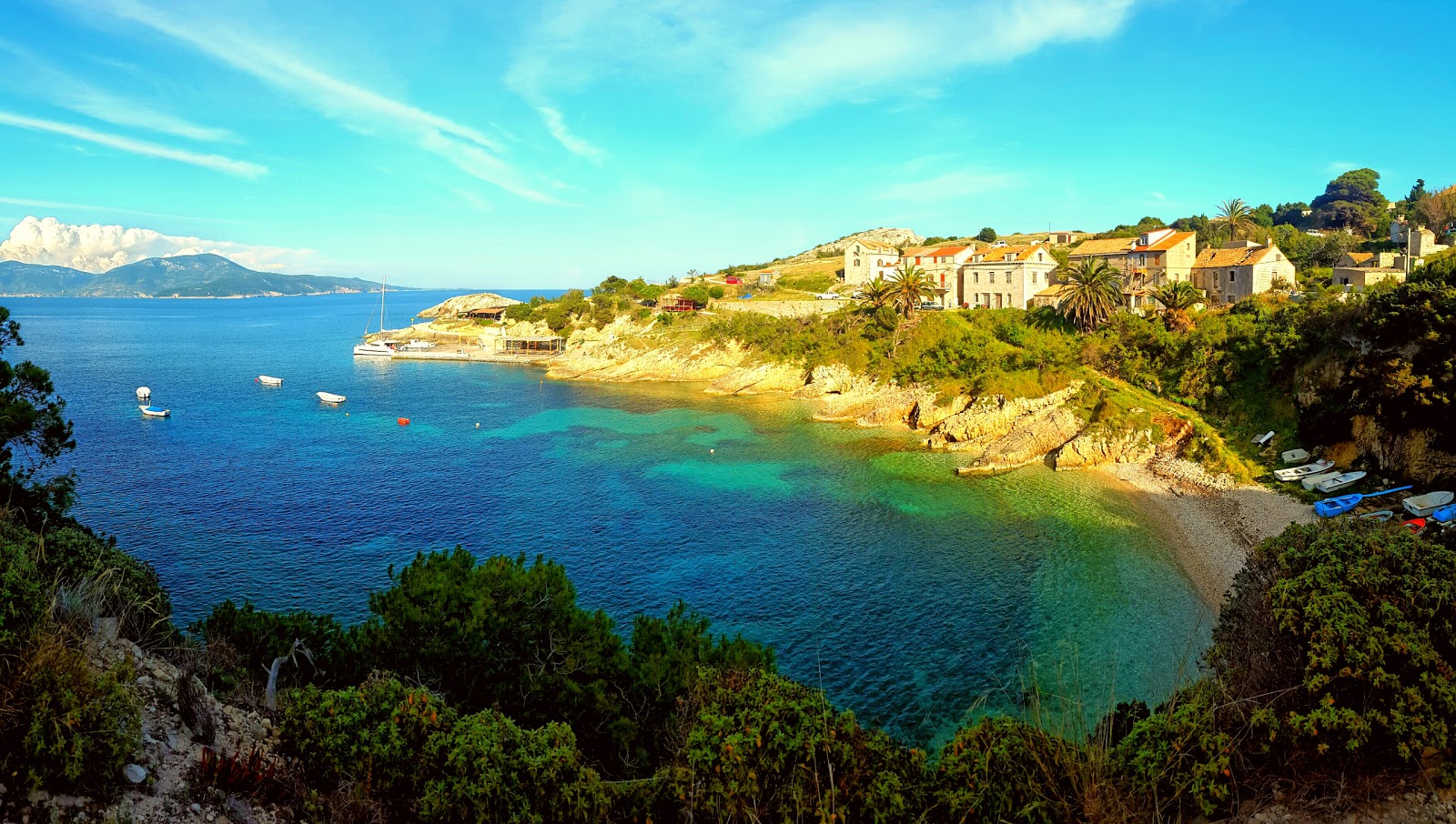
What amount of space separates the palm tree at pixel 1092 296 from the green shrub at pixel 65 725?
61682 mm

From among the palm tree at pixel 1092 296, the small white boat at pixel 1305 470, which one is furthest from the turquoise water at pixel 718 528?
the palm tree at pixel 1092 296

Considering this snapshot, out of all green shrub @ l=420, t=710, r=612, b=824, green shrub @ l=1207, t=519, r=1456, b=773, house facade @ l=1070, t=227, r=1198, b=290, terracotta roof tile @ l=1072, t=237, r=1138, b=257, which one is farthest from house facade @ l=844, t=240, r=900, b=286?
green shrub @ l=420, t=710, r=612, b=824

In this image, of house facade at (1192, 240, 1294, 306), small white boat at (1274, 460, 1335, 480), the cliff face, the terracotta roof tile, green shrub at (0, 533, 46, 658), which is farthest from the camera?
the terracotta roof tile

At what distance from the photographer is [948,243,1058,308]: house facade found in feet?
225

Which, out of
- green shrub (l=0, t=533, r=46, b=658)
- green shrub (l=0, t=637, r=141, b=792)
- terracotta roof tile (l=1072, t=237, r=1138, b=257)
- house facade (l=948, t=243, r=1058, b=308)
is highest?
terracotta roof tile (l=1072, t=237, r=1138, b=257)

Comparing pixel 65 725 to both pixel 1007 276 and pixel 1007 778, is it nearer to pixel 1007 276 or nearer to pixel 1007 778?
pixel 1007 778

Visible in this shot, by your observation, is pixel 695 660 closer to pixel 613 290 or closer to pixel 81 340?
pixel 613 290

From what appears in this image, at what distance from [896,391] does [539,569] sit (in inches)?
1803

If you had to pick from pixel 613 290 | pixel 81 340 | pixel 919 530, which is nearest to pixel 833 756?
pixel 919 530

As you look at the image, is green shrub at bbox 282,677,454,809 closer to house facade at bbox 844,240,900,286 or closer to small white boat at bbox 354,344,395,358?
house facade at bbox 844,240,900,286

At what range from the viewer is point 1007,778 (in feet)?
29.2

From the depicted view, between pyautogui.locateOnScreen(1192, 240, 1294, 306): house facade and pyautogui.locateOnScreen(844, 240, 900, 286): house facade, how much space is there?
37779 mm

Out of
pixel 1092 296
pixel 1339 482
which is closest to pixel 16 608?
pixel 1339 482

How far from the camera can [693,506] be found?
37.0 metres
